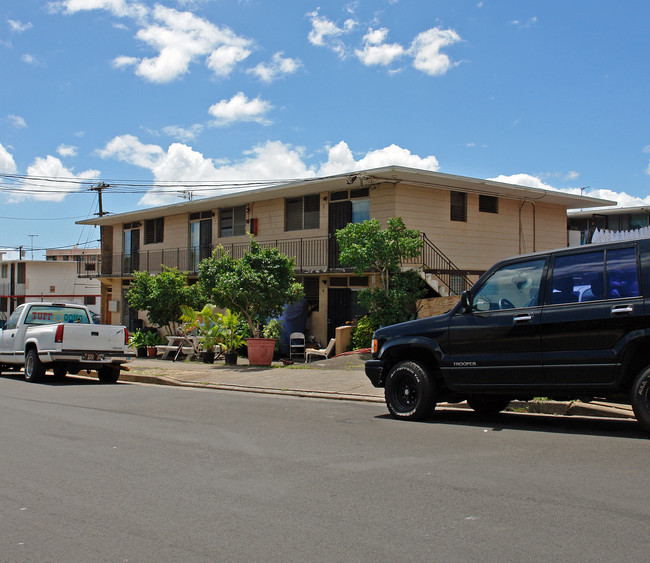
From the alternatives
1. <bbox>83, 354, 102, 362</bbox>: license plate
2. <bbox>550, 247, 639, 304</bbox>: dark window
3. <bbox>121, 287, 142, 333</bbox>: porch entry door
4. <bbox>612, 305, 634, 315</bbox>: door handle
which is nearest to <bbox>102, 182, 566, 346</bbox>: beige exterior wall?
<bbox>121, 287, 142, 333</bbox>: porch entry door

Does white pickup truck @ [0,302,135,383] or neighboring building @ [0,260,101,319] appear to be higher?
neighboring building @ [0,260,101,319]

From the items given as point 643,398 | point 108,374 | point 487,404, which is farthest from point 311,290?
point 643,398

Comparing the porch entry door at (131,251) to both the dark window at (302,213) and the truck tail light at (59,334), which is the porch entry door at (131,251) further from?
the truck tail light at (59,334)

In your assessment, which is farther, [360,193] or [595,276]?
[360,193]

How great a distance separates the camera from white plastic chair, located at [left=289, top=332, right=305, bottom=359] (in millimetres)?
21844

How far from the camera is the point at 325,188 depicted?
23172 mm

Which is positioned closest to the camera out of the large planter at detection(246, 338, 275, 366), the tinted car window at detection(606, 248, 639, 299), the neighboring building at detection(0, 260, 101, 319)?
the tinted car window at detection(606, 248, 639, 299)

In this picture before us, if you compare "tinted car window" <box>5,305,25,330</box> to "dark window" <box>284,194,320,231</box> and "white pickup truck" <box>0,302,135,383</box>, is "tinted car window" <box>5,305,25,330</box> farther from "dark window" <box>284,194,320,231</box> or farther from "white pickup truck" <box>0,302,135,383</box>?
"dark window" <box>284,194,320,231</box>

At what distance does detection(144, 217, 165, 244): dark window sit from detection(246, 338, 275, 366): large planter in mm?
14348

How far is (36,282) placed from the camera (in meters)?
60.8

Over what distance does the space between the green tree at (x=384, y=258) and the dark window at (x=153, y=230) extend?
1444cm

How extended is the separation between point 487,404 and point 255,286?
9.54 m

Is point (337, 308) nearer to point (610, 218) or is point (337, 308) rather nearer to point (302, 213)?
point (302, 213)

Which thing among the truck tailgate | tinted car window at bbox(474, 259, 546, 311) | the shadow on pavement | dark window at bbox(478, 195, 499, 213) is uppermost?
dark window at bbox(478, 195, 499, 213)
